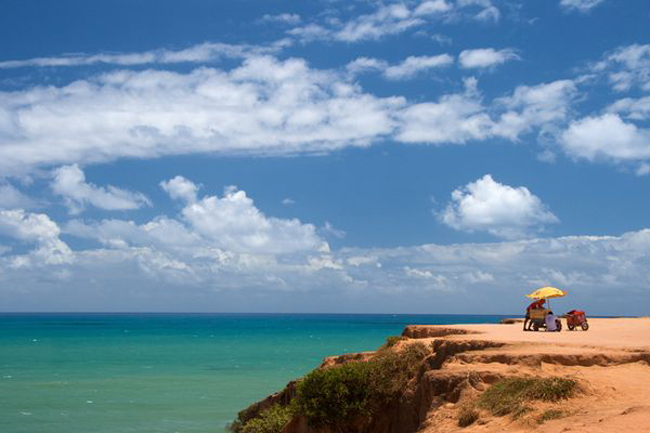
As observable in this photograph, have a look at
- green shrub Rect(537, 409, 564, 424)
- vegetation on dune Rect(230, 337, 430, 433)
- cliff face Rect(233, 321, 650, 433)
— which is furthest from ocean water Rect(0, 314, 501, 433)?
green shrub Rect(537, 409, 564, 424)

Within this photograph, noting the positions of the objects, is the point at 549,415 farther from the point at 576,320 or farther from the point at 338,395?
the point at 576,320

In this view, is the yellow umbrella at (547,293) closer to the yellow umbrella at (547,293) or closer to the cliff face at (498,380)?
the yellow umbrella at (547,293)

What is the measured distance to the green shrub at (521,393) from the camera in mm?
12250

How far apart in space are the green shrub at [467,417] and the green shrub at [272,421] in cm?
A: 906

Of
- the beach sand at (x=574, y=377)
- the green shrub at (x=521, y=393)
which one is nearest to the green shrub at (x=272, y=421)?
the beach sand at (x=574, y=377)

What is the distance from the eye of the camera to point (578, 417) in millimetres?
11047

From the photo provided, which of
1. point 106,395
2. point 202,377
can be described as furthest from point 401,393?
point 202,377

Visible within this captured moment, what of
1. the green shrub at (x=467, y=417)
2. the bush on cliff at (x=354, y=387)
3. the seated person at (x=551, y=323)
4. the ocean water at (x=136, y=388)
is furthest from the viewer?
the ocean water at (x=136, y=388)

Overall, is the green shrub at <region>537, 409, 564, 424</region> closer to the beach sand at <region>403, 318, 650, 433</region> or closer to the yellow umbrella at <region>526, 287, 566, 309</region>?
the beach sand at <region>403, 318, 650, 433</region>

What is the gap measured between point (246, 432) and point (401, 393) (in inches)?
339

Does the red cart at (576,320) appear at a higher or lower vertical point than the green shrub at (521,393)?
higher

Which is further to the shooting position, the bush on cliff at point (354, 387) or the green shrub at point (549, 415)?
the bush on cliff at point (354, 387)

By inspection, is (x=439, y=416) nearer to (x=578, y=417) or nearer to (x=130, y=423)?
(x=578, y=417)

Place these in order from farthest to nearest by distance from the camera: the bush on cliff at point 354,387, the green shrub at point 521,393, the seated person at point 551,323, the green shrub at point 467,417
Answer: the seated person at point 551,323
the bush on cliff at point 354,387
the green shrub at point 467,417
the green shrub at point 521,393
